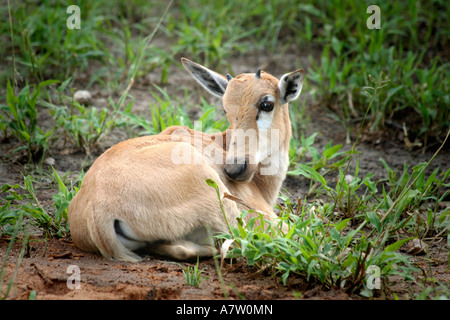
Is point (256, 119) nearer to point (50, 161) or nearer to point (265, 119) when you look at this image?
point (265, 119)

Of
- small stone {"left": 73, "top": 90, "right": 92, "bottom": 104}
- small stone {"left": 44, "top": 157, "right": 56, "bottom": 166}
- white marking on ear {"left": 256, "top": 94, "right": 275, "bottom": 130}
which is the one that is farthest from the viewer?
small stone {"left": 73, "top": 90, "right": 92, "bottom": 104}

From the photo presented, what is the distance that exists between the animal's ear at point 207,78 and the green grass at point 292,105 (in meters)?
0.57

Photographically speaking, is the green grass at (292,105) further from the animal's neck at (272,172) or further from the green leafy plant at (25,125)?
the animal's neck at (272,172)

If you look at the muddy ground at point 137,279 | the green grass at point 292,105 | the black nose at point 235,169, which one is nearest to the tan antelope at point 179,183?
the black nose at point 235,169

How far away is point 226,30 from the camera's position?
7605 mm

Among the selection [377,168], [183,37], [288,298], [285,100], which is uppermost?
[183,37]

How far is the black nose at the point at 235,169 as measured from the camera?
3926 millimetres

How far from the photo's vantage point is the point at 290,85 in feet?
14.3

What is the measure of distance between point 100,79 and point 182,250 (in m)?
3.78

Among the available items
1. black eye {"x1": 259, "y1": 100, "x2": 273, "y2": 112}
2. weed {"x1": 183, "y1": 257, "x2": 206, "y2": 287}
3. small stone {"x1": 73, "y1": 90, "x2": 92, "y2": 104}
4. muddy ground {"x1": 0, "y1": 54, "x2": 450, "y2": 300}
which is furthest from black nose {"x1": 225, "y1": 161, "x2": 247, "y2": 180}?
small stone {"x1": 73, "y1": 90, "x2": 92, "y2": 104}

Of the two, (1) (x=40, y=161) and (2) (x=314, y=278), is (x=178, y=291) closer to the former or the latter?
(2) (x=314, y=278)

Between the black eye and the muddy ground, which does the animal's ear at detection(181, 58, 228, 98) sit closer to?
the black eye

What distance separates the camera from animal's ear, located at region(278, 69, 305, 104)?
14.0 feet
